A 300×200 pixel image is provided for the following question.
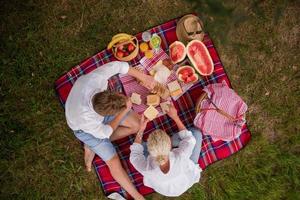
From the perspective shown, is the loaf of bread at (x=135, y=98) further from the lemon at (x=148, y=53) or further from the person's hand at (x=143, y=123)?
the lemon at (x=148, y=53)

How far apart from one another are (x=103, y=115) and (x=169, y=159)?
841 mm

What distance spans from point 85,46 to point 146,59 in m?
0.81

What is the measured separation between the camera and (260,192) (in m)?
5.13

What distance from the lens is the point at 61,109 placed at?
5070 mm

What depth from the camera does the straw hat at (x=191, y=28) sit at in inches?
189

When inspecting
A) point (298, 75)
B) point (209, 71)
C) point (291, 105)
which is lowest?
point (291, 105)

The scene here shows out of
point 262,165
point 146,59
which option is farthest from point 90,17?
point 262,165

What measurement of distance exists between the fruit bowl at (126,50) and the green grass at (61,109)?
0.33 meters

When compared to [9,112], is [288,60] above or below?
below

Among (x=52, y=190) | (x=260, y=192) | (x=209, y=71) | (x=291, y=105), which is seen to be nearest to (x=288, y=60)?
(x=291, y=105)

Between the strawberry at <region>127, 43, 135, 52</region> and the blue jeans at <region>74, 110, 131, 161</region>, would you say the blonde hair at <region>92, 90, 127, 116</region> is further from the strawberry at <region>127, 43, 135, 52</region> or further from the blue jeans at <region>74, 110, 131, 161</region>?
the strawberry at <region>127, 43, 135, 52</region>

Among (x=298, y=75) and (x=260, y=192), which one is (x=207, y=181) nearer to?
(x=260, y=192)

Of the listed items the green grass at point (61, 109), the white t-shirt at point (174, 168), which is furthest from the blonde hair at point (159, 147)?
the green grass at point (61, 109)

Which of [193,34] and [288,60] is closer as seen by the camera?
[193,34]
